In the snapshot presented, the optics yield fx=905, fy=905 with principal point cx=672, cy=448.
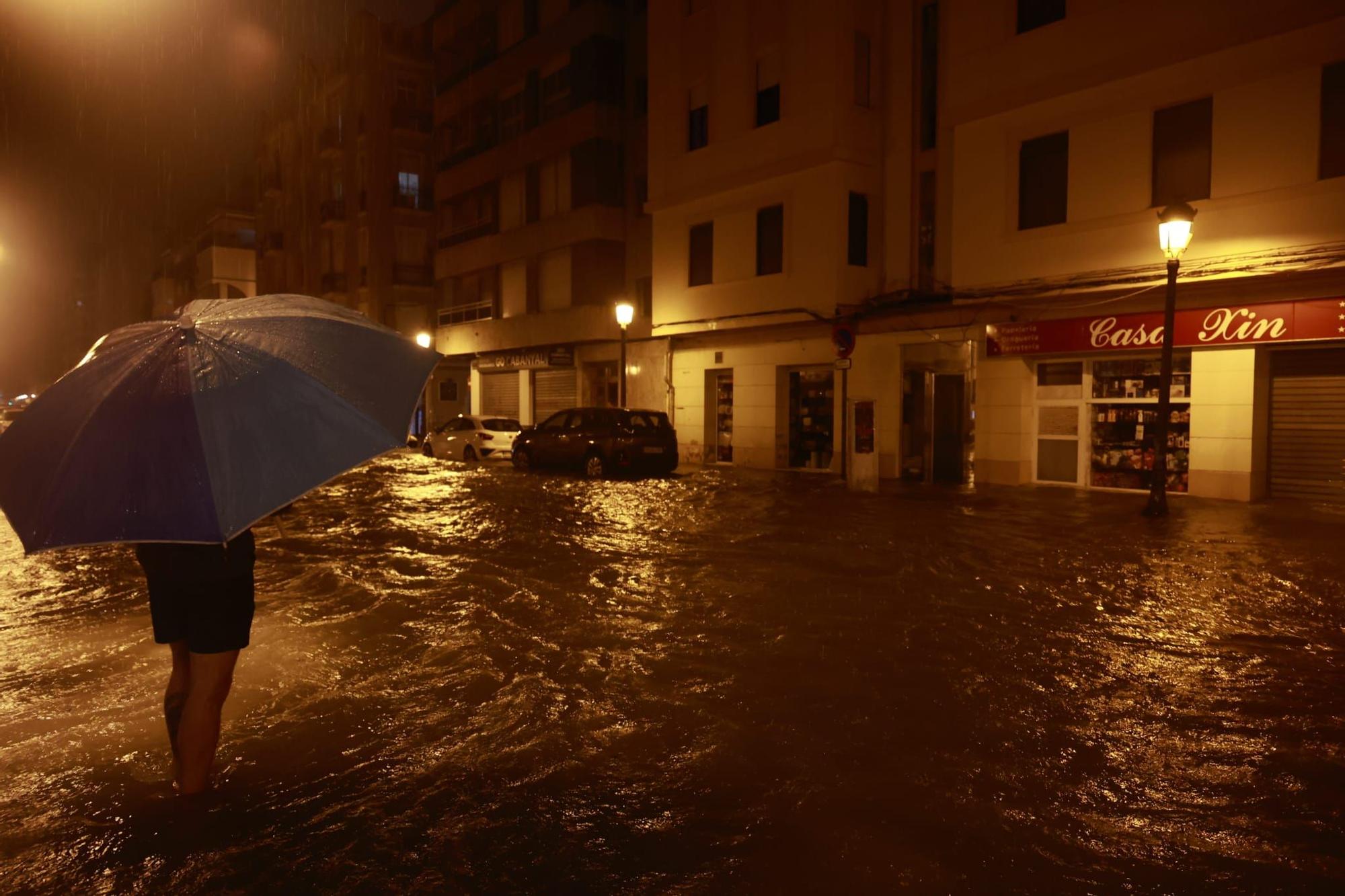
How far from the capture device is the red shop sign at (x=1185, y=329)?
1339cm

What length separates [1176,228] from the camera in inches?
501

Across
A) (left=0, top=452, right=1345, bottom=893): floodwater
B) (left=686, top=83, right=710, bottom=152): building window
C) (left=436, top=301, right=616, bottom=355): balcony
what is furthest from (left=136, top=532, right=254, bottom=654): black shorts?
(left=436, top=301, right=616, bottom=355): balcony

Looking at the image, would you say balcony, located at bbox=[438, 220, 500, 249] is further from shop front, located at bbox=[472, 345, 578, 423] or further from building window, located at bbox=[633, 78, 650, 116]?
building window, located at bbox=[633, 78, 650, 116]

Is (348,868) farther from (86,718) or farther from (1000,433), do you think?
(1000,433)

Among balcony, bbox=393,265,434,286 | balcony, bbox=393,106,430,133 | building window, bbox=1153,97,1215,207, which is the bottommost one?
building window, bbox=1153,97,1215,207

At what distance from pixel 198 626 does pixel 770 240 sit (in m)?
19.7

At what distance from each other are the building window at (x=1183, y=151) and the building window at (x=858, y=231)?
647cm

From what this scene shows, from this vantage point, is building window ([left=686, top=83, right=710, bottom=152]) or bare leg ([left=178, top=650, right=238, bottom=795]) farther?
building window ([left=686, top=83, right=710, bottom=152])

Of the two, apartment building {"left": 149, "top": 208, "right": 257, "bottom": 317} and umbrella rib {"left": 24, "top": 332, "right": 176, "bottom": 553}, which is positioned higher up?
apartment building {"left": 149, "top": 208, "right": 257, "bottom": 317}

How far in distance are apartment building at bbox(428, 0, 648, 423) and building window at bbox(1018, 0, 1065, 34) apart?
12.8m

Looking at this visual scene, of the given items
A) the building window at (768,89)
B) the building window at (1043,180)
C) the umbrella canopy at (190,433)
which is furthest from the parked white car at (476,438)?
the umbrella canopy at (190,433)

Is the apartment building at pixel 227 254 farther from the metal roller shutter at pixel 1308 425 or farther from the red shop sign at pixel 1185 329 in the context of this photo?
the metal roller shutter at pixel 1308 425

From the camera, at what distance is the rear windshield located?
63.6 feet

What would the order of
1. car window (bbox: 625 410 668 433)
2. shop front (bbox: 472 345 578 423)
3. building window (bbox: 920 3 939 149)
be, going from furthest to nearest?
shop front (bbox: 472 345 578 423) < building window (bbox: 920 3 939 149) < car window (bbox: 625 410 668 433)
